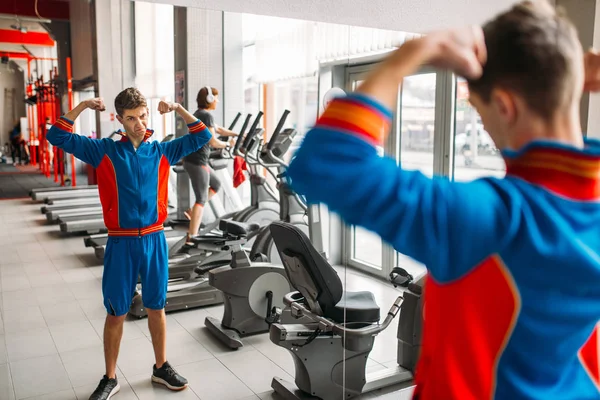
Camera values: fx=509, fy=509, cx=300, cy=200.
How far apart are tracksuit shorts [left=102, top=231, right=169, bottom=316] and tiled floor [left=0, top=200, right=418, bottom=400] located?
2.09 feet

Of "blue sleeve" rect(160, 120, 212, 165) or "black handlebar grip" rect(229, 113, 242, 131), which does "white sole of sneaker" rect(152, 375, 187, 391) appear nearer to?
"blue sleeve" rect(160, 120, 212, 165)

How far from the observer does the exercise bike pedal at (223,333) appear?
372cm

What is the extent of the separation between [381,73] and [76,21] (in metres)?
2.87

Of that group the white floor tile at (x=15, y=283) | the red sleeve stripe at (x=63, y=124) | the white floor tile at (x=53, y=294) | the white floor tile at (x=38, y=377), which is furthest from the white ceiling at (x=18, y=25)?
the white floor tile at (x=38, y=377)

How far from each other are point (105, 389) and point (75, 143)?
145 centimetres

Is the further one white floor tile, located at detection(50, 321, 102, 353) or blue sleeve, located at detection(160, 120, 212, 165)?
white floor tile, located at detection(50, 321, 102, 353)

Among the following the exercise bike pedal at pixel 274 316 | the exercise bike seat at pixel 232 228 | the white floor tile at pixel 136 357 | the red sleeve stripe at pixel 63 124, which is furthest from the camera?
the exercise bike seat at pixel 232 228

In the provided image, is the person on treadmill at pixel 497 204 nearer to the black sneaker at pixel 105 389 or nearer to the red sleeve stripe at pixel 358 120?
the red sleeve stripe at pixel 358 120

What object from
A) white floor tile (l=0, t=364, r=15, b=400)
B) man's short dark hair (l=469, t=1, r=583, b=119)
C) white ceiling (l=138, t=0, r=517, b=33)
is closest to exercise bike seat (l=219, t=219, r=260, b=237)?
white floor tile (l=0, t=364, r=15, b=400)

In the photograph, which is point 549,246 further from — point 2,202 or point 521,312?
point 2,202

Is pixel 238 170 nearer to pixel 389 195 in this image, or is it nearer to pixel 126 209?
pixel 126 209

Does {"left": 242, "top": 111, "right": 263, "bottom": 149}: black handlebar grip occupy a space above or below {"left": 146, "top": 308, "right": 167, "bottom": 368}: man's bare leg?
above

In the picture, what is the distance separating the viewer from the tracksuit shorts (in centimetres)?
285

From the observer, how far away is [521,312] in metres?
0.70
